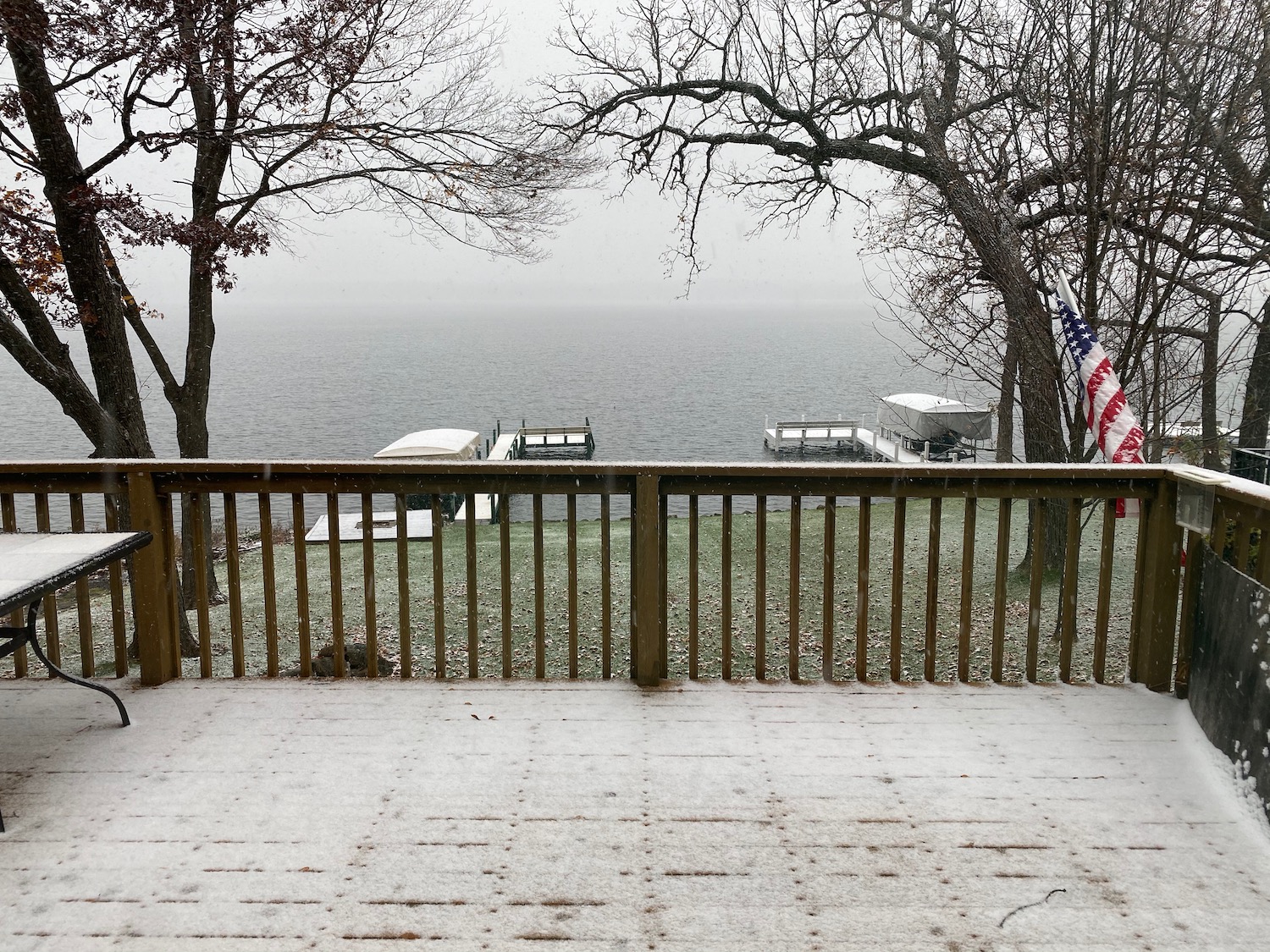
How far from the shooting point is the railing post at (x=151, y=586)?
3541 mm

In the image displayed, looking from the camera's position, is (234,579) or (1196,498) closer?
(1196,498)

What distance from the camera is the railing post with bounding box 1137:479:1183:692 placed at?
3449 mm

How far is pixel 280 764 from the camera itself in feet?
9.61

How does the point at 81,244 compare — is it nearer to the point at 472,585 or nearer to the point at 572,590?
the point at 472,585

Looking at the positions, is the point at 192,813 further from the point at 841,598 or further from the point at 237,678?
the point at 841,598

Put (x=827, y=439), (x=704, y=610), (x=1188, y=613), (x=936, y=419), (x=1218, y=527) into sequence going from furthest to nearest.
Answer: (x=827, y=439) < (x=936, y=419) < (x=704, y=610) < (x=1188, y=613) < (x=1218, y=527)

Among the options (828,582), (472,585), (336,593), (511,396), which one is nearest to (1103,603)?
(828,582)

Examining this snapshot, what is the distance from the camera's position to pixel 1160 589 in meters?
3.48

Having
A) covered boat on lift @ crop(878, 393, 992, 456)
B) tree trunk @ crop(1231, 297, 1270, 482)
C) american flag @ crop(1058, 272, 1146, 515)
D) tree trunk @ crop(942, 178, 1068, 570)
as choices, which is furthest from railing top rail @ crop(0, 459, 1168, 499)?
covered boat on lift @ crop(878, 393, 992, 456)

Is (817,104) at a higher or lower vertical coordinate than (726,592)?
higher

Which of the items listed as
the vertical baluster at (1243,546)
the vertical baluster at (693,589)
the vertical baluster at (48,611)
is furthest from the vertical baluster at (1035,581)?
the vertical baluster at (48,611)

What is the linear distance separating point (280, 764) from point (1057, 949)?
89.5 inches

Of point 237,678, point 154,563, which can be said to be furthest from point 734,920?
point 154,563

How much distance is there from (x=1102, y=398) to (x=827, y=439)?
119 ft
